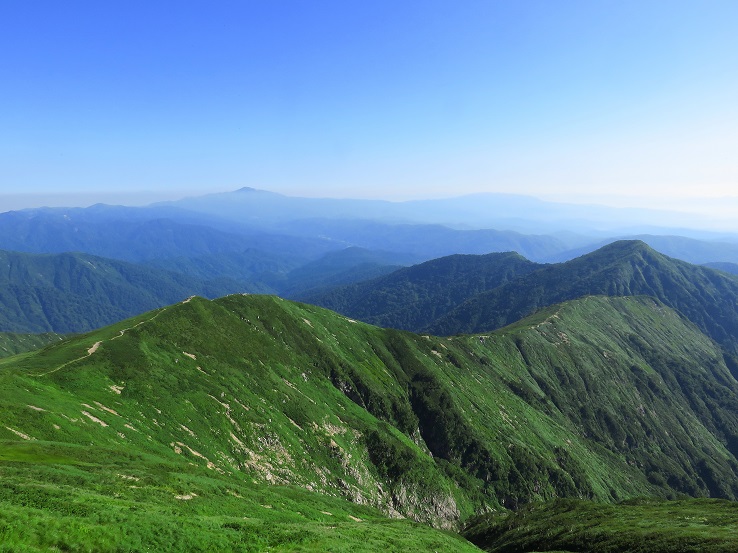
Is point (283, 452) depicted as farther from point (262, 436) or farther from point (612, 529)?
point (612, 529)

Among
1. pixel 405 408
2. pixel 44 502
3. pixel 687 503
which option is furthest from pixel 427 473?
pixel 44 502

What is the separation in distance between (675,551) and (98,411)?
95.7 metres

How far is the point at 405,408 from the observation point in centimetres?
15925

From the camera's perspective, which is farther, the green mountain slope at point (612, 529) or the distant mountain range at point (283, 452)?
the green mountain slope at point (612, 529)

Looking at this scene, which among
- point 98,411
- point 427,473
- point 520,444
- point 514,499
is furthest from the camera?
point 520,444

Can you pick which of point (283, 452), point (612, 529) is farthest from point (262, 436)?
point (612, 529)

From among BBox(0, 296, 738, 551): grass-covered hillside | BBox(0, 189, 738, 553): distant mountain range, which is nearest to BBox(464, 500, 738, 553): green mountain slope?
BBox(0, 189, 738, 553): distant mountain range

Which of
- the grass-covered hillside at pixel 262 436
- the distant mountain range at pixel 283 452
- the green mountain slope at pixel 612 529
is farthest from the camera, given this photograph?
the green mountain slope at pixel 612 529

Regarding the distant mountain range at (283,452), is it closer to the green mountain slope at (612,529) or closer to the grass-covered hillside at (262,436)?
the grass-covered hillside at (262,436)

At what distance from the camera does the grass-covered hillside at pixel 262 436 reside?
44.5 metres

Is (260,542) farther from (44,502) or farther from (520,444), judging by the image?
(520,444)

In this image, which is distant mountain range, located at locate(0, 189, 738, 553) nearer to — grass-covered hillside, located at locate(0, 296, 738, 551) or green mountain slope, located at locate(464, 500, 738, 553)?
grass-covered hillside, located at locate(0, 296, 738, 551)

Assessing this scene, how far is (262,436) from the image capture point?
101 m

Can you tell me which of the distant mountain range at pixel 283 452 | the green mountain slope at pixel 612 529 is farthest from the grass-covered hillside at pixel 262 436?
the green mountain slope at pixel 612 529
